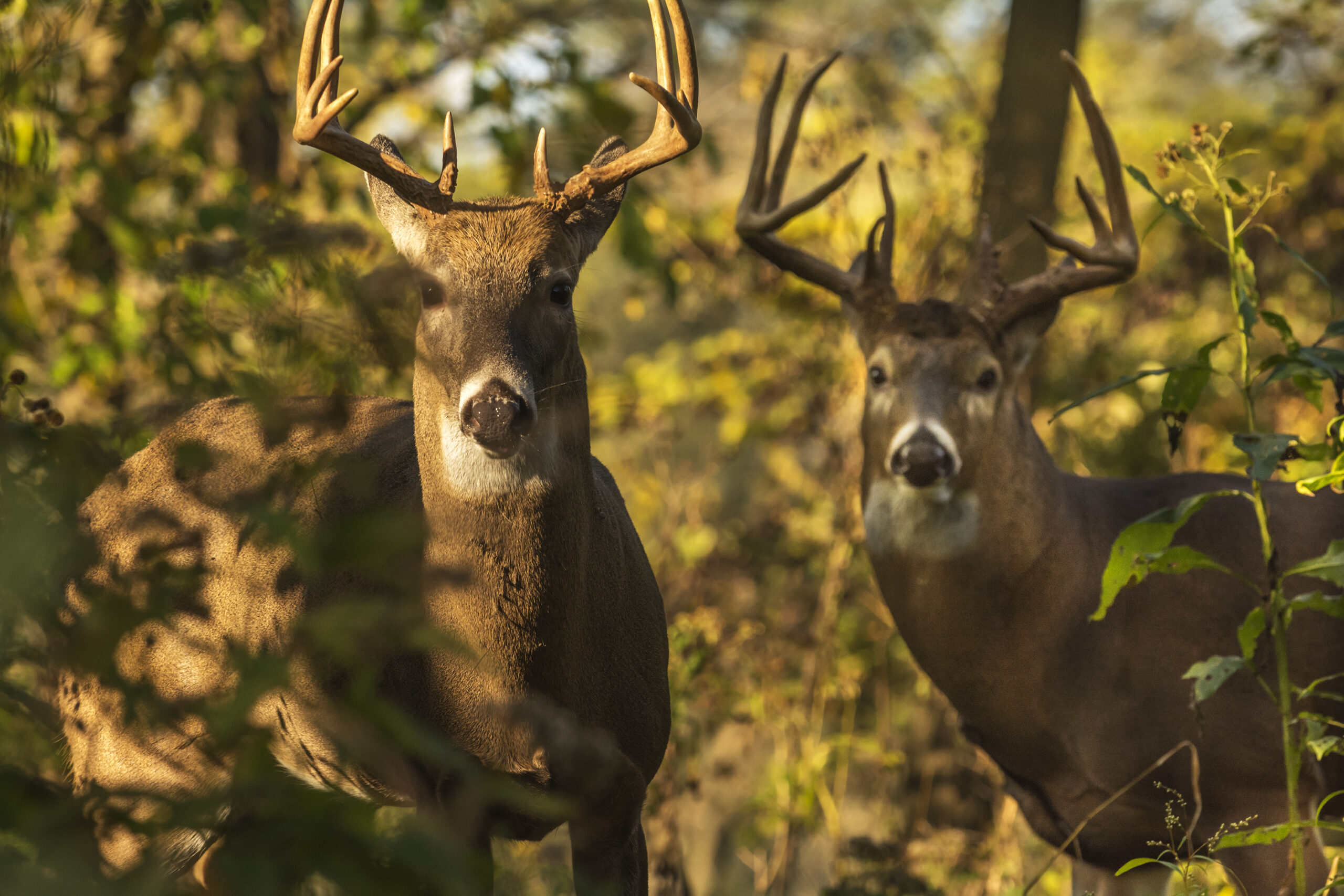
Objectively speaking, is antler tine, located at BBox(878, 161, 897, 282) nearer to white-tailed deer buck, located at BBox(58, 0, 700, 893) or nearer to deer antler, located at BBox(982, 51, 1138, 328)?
deer antler, located at BBox(982, 51, 1138, 328)

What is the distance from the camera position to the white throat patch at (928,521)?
475 centimetres

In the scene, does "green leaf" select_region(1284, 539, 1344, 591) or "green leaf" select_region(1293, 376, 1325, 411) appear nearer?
"green leaf" select_region(1284, 539, 1344, 591)

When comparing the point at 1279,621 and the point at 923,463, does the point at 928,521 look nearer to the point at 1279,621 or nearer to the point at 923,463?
the point at 923,463

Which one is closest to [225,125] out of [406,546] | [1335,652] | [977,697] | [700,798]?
[700,798]

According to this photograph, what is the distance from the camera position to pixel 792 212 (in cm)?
541

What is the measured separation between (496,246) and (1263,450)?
2.13 metres

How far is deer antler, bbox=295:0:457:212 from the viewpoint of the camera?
358 cm

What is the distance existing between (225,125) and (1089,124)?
208 inches

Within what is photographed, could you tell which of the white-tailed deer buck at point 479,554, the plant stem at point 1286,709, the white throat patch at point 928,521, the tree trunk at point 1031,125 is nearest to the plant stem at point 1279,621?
the plant stem at point 1286,709

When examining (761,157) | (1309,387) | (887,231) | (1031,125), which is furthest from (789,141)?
(1309,387)

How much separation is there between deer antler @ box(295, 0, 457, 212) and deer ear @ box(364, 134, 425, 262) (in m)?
0.05

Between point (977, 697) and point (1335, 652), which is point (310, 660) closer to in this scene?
point (977, 697)

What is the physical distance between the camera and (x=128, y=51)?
21.6 ft

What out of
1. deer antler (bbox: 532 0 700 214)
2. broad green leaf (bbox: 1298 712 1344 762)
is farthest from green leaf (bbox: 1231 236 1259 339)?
deer antler (bbox: 532 0 700 214)
